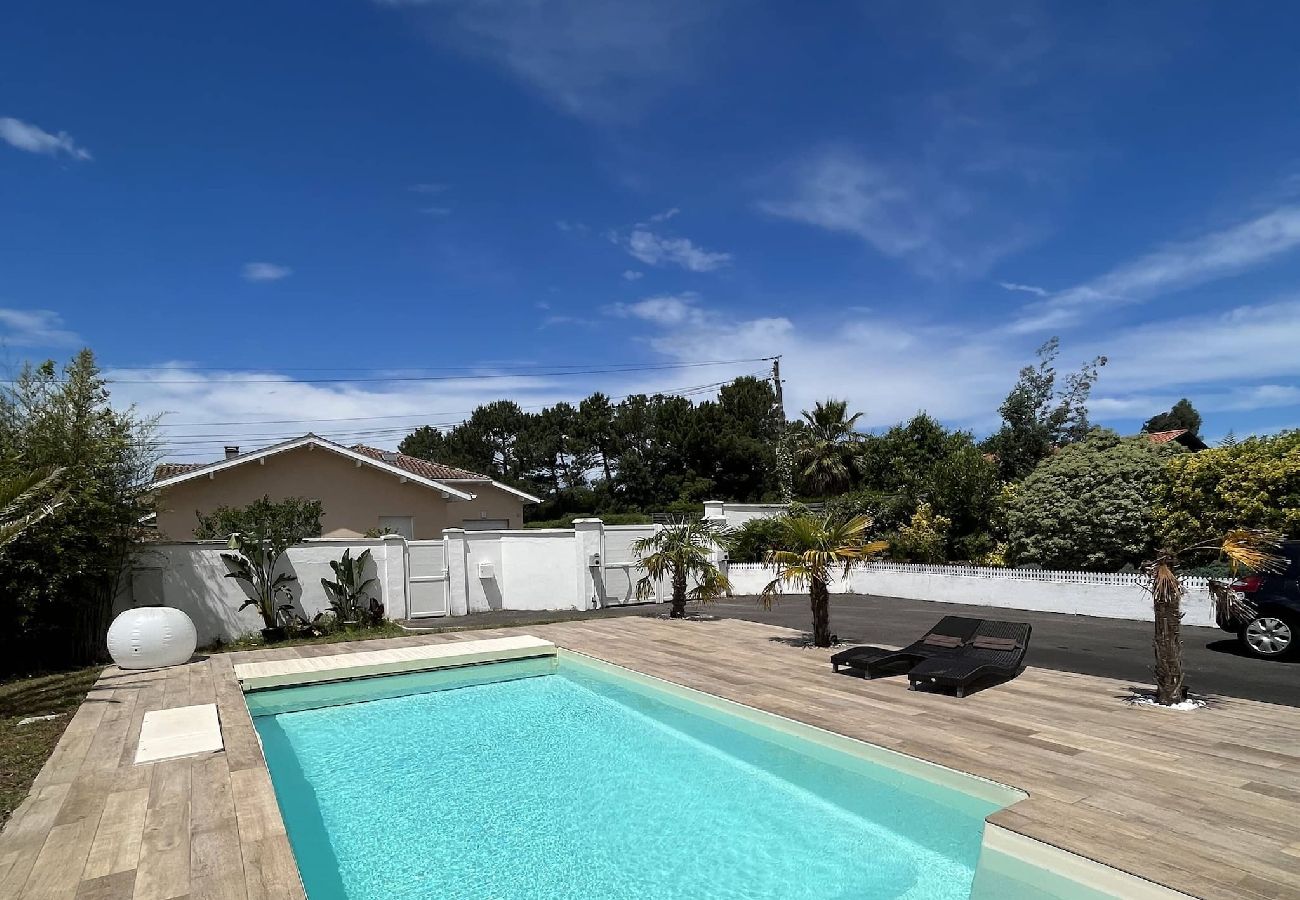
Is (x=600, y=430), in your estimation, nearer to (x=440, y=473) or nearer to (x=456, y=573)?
(x=440, y=473)

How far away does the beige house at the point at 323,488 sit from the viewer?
763 inches

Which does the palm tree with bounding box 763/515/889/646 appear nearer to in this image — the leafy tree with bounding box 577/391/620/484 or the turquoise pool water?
the turquoise pool water

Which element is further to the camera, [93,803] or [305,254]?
[305,254]

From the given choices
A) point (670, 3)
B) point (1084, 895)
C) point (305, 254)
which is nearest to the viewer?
point (1084, 895)

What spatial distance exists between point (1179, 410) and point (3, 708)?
8271cm

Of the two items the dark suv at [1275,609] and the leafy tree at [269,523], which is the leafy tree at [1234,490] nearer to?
the dark suv at [1275,609]

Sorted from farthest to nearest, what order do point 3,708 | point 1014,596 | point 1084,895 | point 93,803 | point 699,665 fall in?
1. point 1014,596
2. point 699,665
3. point 3,708
4. point 93,803
5. point 1084,895

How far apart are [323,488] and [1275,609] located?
71.9 ft

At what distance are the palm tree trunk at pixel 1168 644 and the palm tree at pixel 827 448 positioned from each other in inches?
1048

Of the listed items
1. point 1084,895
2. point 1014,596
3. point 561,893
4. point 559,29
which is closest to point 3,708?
point 561,893

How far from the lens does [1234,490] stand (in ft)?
46.1

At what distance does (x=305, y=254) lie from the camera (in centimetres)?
1938

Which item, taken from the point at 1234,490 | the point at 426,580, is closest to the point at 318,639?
the point at 426,580

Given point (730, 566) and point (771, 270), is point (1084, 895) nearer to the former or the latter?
point (730, 566)
